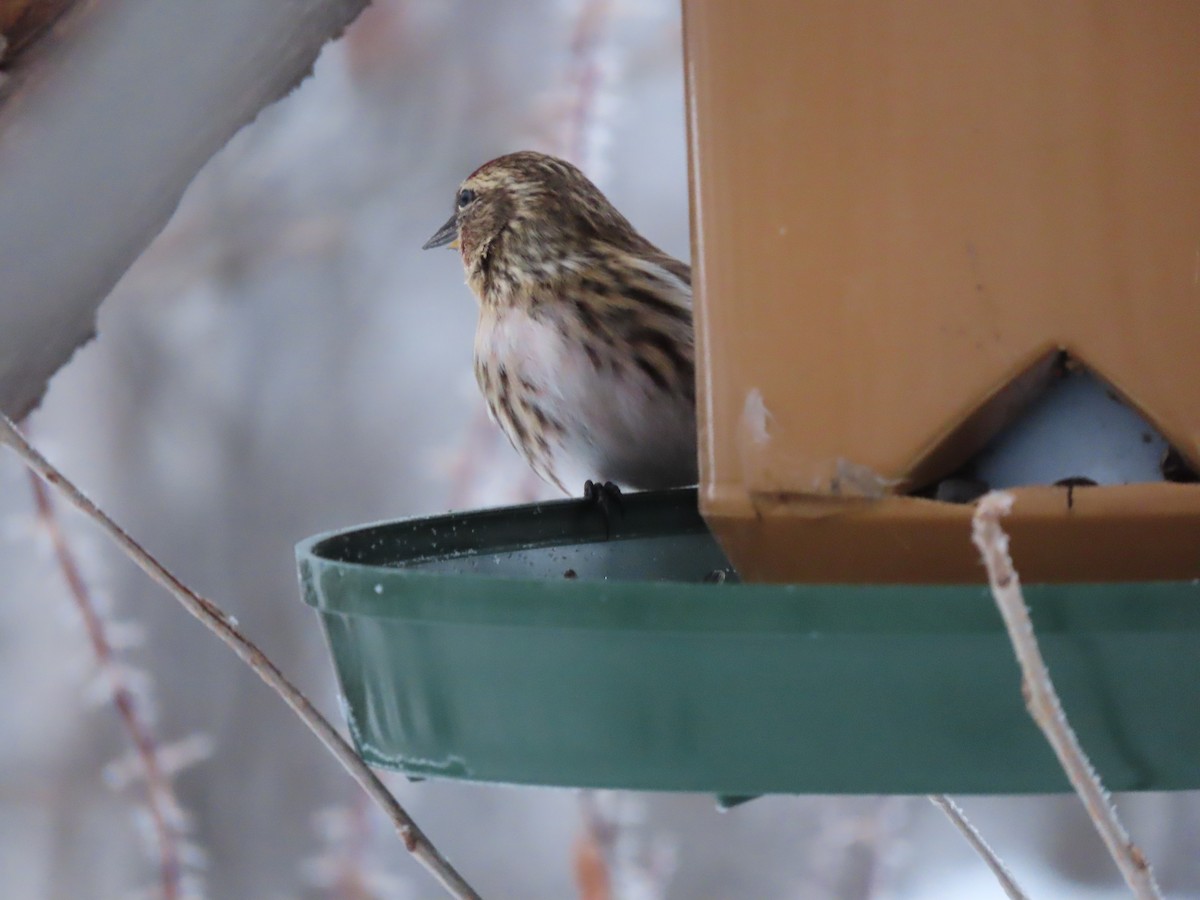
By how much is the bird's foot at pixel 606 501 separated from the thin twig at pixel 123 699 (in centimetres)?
67

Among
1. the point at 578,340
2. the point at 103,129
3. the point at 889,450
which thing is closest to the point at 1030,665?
the point at 889,450

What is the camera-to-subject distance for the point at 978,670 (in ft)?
2.23

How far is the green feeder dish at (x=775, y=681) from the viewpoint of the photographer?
0.66 meters

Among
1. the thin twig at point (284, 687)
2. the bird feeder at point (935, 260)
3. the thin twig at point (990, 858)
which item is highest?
the bird feeder at point (935, 260)

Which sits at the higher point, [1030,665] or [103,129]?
[103,129]

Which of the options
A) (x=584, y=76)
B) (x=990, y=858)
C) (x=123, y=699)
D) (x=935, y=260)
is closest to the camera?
(x=935, y=260)

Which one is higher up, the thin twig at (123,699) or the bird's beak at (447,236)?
the bird's beak at (447,236)

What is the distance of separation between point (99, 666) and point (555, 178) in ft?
2.57

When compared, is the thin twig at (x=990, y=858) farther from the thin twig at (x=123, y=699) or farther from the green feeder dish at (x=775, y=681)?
the thin twig at (x=123, y=699)

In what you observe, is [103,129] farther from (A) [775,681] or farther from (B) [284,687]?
(A) [775,681]

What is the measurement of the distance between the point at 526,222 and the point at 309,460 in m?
1.47

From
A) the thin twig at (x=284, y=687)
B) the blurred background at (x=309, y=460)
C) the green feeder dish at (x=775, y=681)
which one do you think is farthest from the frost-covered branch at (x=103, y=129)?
the blurred background at (x=309, y=460)

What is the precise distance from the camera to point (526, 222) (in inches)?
66.1

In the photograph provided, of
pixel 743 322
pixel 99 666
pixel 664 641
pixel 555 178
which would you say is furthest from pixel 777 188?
pixel 99 666
